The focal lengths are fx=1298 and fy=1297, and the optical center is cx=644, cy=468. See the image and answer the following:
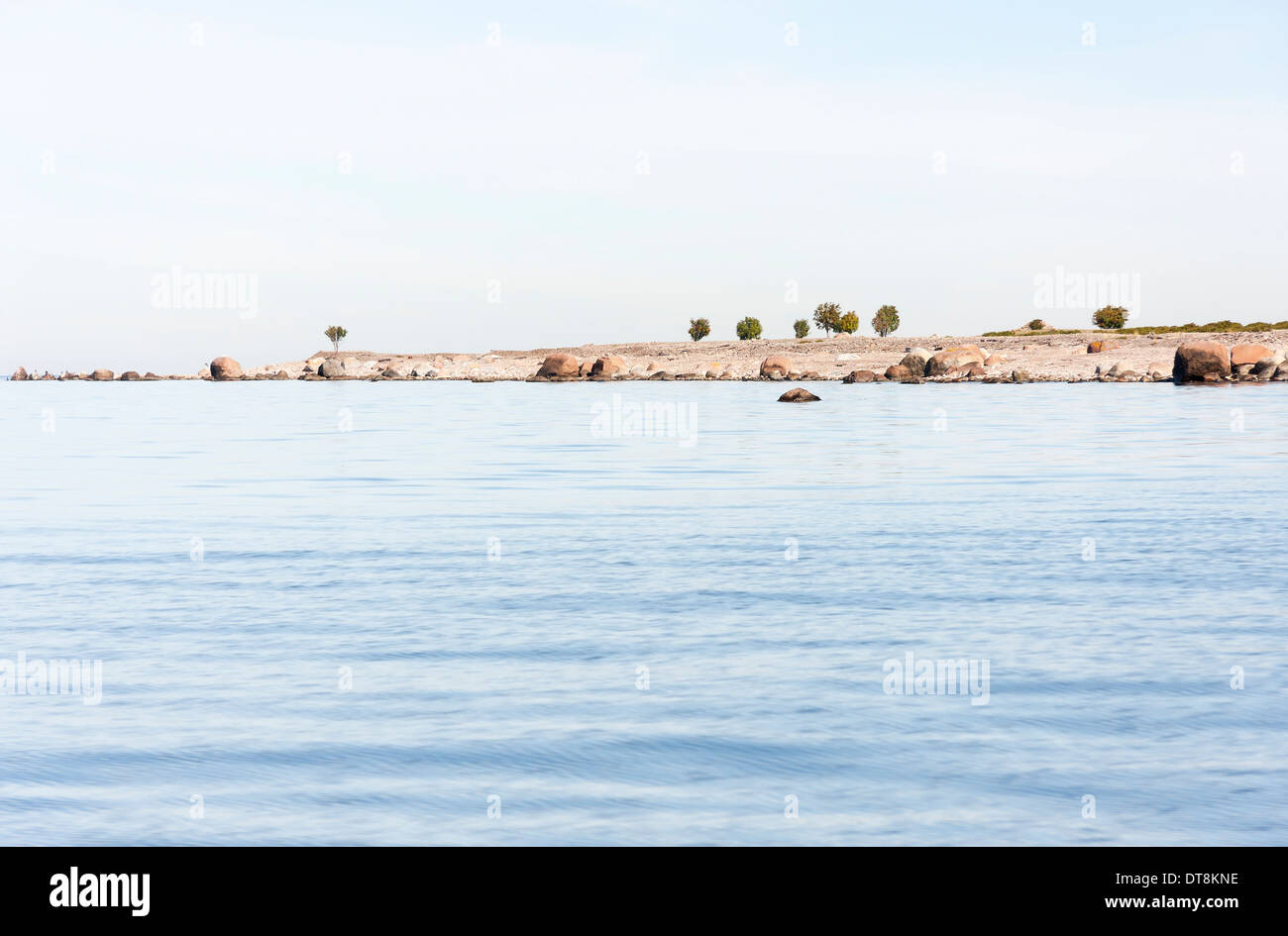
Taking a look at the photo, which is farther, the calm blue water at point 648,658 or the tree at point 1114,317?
the tree at point 1114,317

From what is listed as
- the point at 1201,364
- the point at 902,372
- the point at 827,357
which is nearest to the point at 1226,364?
the point at 1201,364

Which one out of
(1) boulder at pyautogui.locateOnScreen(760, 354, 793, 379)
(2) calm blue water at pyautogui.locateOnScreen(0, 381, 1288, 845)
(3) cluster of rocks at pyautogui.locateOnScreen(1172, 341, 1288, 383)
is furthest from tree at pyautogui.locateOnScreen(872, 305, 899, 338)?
(2) calm blue water at pyautogui.locateOnScreen(0, 381, 1288, 845)

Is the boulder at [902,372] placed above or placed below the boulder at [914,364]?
below

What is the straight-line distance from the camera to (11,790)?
679cm

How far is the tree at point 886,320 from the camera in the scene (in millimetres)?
143250

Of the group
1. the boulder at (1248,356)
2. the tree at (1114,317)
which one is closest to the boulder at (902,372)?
the boulder at (1248,356)

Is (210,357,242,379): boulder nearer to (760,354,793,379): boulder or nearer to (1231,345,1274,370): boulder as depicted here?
(760,354,793,379): boulder

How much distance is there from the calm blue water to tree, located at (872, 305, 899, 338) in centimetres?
12310

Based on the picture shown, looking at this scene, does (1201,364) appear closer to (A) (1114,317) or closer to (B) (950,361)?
(B) (950,361)

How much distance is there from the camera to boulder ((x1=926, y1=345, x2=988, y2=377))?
88.7m

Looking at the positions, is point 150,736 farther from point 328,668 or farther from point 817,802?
point 817,802

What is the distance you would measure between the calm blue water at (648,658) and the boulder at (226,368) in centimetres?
12322

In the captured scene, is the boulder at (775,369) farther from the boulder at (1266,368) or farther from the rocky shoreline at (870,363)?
the boulder at (1266,368)
